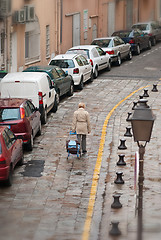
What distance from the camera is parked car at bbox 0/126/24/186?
31.6ft

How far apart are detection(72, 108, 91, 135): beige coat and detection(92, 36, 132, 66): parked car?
52.4 ft

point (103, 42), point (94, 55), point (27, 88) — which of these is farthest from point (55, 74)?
point (103, 42)

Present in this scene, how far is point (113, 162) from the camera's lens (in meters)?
12.2

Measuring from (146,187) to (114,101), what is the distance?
1038 centimetres

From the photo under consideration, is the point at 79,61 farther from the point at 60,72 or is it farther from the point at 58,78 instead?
the point at 58,78

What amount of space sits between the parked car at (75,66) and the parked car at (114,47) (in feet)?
17.8

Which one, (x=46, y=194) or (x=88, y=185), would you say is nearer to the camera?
(x=46, y=194)

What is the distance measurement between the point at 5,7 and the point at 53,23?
26.2m

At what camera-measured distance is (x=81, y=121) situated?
12500 millimetres

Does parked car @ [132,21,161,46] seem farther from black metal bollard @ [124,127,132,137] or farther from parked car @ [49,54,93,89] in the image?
parked car @ [49,54,93,89]

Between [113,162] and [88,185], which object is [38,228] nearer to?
[88,185]

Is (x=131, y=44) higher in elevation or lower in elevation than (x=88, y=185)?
higher

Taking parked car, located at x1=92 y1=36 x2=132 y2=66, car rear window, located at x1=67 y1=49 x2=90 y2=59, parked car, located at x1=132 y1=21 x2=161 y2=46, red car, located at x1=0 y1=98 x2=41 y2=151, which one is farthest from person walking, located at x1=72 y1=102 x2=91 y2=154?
parked car, located at x1=92 y1=36 x2=132 y2=66

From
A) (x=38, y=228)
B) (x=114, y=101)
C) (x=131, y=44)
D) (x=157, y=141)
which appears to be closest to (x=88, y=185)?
(x=38, y=228)
